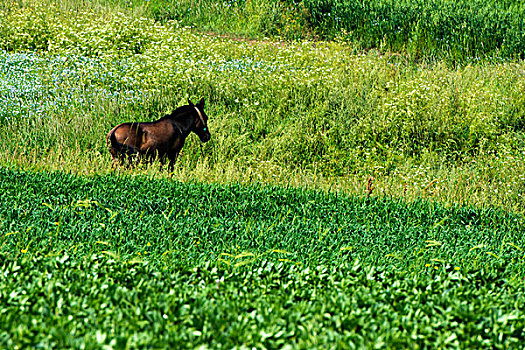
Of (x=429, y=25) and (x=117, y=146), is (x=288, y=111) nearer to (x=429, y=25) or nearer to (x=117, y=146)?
(x=117, y=146)

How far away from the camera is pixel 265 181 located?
7.90 m

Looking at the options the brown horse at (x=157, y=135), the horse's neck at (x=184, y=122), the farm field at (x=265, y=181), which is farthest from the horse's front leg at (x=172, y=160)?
the horse's neck at (x=184, y=122)

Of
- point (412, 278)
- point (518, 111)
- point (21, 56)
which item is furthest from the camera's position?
point (21, 56)

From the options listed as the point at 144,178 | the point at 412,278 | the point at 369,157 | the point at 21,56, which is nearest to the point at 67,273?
the point at 412,278

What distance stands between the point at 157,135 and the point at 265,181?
5.47 feet

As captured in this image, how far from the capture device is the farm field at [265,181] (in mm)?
3244

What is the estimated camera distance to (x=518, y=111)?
1050cm

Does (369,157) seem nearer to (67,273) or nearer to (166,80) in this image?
(166,80)

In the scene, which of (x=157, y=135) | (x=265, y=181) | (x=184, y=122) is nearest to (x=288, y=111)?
(x=265, y=181)

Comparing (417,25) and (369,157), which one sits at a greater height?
(417,25)

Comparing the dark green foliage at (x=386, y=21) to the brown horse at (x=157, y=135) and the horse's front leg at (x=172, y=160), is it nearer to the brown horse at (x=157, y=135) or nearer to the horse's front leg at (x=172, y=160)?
the brown horse at (x=157, y=135)

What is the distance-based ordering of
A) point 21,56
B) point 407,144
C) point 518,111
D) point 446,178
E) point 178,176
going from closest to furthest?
point 178,176, point 446,178, point 407,144, point 518,111, point 21,56

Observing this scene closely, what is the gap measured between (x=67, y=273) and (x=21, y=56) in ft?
33.5

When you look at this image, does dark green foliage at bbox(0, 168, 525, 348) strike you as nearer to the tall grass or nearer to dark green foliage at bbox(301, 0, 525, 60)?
the tall grass
